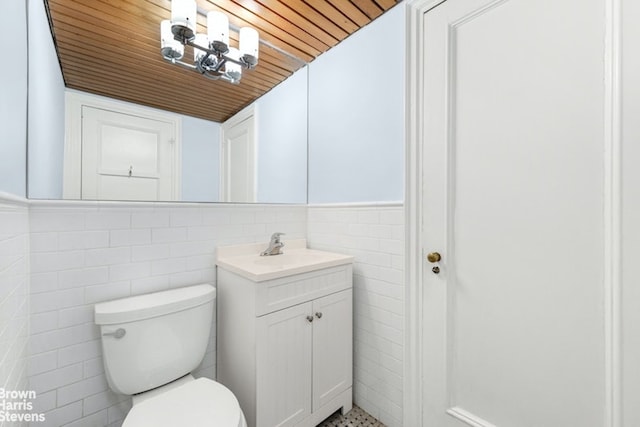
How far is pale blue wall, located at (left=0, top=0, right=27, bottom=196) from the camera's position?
2.55ft

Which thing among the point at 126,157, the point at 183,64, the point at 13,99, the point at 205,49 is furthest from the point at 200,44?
the point at 13,99

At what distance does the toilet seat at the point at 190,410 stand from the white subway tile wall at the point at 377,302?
791mm

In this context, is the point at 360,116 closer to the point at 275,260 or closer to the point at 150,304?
the point at 275,260

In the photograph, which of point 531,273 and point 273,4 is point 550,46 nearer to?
point 531,273

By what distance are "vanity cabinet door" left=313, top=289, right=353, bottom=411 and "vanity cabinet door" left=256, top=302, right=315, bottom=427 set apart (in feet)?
0.16

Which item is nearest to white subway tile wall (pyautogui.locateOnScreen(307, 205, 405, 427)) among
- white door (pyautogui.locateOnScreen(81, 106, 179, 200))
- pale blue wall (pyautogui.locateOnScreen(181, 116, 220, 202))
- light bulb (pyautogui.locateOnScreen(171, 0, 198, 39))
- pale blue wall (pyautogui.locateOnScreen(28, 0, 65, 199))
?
pale blue wall (pyautogui.locateOnScreen(181, 116, 220, 202))

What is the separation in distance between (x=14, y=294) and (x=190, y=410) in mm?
650

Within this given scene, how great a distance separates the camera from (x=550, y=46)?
37.5 inches

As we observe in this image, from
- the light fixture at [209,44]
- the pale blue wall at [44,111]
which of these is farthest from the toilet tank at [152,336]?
the light fixture at [209,44]

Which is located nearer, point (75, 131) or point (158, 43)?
point (75, 131)

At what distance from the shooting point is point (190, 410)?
964mm

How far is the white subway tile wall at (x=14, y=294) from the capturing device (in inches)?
27.9

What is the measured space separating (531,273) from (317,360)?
1010 mm

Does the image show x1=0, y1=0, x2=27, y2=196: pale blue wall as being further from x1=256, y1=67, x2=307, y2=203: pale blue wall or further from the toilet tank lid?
x1=256, y1=67, x2=307, y2=203: pale blue wall
